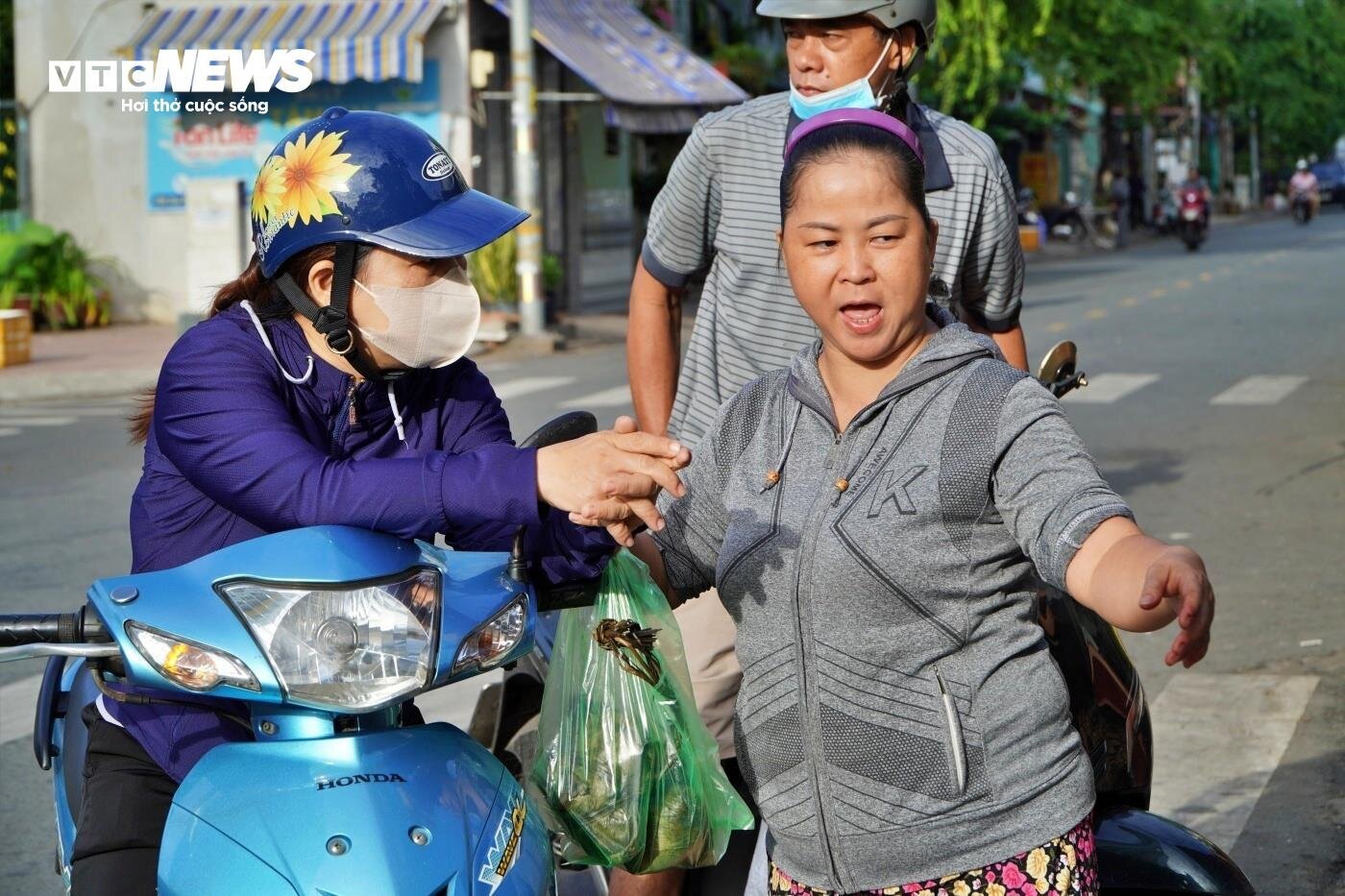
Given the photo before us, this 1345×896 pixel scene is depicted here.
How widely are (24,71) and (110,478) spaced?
1373 centimetres

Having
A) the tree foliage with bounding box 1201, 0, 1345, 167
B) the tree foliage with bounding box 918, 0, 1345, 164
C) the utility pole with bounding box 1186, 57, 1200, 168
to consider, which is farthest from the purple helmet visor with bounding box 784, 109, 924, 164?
the tree foliage with bounding box 1201, 0, 1345, 167

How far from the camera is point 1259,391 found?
43.8ft

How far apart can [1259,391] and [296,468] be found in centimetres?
1206

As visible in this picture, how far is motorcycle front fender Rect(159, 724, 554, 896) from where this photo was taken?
2.03m

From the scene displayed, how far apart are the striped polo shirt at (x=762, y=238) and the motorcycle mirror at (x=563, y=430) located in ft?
3.81

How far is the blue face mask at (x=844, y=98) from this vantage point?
3.54 metres

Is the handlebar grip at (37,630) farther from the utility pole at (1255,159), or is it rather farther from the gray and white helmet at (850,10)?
the utility pole at (1255,159)

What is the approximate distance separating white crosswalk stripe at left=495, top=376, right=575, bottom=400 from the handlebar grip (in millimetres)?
11632

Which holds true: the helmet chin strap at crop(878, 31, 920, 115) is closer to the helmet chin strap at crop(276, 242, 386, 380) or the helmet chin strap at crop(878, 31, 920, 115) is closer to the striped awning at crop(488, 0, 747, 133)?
the helmet chin strap at crop(276, 242, 386, 380)

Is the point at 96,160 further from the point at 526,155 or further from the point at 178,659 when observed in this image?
the point at 178,659

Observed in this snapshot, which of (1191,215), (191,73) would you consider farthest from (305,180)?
(1191,215)

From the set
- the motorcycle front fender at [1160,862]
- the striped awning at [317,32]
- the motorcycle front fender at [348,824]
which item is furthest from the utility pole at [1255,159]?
the motorcycle front fender at [348,824]

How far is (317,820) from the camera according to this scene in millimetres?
2047

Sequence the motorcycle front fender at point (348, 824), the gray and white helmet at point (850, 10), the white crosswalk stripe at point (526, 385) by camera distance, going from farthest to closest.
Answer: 1. the white crosswalk stripe at point (526, 385)
2. the gray and white helmet at point (850, 10)
3. the motorcycle front fender at point (348, 824)
